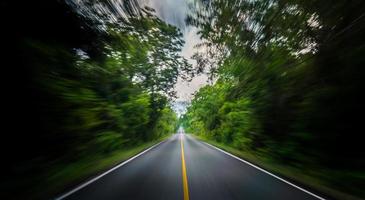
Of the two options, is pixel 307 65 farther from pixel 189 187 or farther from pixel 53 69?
pixel 53 69

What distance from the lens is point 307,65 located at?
A: 7641 mm

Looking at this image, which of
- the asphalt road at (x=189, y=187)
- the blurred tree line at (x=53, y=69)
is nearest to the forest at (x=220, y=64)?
the blurred tree line at (x=53, y=69)

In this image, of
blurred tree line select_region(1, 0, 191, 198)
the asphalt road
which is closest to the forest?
blurred tree line select_region(1, 0, 191, 198)

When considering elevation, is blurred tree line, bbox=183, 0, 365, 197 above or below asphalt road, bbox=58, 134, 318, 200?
above

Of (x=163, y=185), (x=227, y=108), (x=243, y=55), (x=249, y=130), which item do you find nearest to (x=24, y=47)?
(x=163, y=185)

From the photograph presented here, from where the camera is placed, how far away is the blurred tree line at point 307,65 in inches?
227

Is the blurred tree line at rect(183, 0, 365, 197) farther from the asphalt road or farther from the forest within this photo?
the asphalt road

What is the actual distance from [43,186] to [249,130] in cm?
1252

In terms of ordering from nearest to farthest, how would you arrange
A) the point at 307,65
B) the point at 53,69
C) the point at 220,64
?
the point at 53,69 → the point at 307,65 → the point at 220,64

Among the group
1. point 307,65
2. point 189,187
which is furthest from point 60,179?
point 307,65

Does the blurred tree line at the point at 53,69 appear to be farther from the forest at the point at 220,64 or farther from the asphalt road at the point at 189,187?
the asphalt road at the point at 189,187

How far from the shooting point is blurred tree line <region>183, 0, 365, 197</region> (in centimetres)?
578

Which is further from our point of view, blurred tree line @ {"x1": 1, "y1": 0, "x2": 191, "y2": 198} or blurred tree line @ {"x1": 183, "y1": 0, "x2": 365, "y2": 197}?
blurred tree line @ {"x1": 183, "y1": 0, "x2": 365, "y2": 197}

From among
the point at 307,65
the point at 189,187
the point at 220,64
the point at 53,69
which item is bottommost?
the point at 189,187
